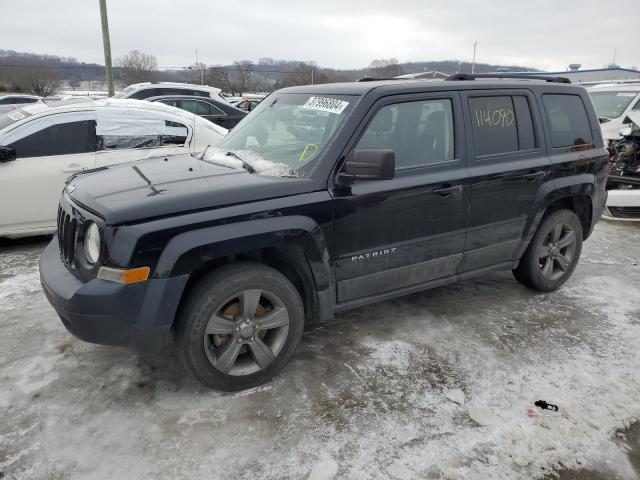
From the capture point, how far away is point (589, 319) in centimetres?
412

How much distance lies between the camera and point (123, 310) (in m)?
2.56

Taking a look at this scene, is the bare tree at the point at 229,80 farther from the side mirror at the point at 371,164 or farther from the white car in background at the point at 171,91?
the side mirror at the point at 371,164

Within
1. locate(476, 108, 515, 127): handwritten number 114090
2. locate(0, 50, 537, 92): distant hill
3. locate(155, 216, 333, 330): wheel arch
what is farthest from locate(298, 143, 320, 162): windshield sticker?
locate(0, 50, 537, 92): distant hill

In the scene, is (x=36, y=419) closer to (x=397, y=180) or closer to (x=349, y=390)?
(x=349, y=390)

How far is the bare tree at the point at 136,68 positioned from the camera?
44.1 meters

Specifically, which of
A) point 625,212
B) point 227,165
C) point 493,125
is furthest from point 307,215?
point 625,212

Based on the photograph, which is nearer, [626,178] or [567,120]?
[567,120]

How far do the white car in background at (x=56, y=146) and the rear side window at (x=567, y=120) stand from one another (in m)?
4.25

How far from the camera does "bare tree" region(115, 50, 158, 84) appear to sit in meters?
44.1

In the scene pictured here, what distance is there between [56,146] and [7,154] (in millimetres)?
499

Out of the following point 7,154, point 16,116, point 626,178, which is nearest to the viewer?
point 7,154

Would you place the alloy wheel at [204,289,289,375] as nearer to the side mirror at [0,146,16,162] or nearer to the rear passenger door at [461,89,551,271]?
the rear passenger door at [461,89,551,271]

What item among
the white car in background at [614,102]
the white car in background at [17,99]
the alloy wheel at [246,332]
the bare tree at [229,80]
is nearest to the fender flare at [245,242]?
the alloy wheel at [246,332]

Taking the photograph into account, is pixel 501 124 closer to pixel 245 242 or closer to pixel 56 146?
pixel 245 242
